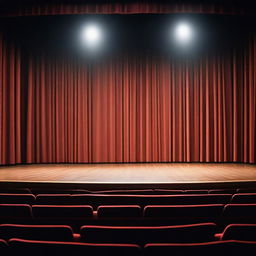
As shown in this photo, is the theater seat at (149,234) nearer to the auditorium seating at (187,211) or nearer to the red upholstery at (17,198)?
the auditorium seating at (187,211)

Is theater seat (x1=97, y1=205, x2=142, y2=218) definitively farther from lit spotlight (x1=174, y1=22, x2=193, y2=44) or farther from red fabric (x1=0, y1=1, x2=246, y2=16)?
lit spotlight (x1=174, y1=22, x2=193, y2=44)

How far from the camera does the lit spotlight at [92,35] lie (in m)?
6.72

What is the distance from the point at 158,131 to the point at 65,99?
2.63 metres

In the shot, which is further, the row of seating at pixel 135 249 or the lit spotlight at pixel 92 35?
the lit spotlight at pixel 92 35

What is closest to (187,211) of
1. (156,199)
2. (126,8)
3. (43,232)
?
(156,199)

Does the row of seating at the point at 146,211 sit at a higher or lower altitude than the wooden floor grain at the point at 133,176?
higher

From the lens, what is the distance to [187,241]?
4.63 feet

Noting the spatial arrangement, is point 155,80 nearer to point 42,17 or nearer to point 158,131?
point 158,131

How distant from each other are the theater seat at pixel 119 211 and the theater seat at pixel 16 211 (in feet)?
1.72

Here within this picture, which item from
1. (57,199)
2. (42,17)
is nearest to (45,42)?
(42,17)

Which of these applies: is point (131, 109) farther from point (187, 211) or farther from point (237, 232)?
point (237, 232)

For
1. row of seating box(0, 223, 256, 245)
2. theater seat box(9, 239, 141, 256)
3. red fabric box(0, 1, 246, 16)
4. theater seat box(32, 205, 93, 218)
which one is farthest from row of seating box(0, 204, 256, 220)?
red fabric box(0, 1, 246, 16)

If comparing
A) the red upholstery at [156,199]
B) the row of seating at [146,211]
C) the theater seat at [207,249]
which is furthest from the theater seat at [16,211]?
Result: the theater seat at [207,249]

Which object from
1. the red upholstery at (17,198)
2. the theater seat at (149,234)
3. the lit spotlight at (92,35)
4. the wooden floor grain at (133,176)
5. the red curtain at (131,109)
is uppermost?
the lit spotlight at (92,35)
